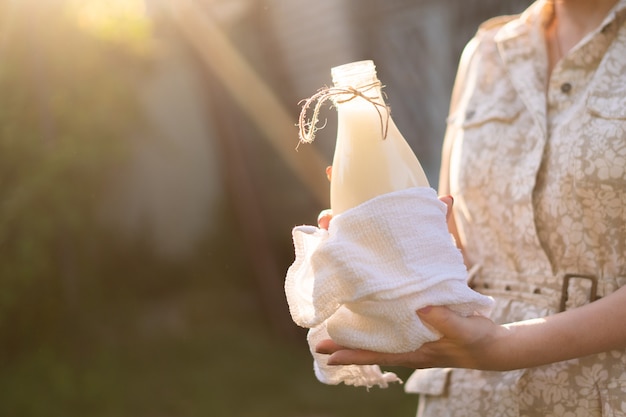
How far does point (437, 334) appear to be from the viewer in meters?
1.55

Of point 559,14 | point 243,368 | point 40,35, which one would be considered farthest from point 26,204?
point 559,14

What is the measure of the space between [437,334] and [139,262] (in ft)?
18.0

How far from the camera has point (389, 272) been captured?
1496mm

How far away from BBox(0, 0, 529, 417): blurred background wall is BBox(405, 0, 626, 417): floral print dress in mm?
3103

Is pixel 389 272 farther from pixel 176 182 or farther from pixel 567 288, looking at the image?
pixel 176 182

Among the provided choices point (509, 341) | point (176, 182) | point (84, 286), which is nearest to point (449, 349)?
point (509, 341)

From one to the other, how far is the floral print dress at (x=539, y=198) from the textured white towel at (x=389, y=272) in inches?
16.2

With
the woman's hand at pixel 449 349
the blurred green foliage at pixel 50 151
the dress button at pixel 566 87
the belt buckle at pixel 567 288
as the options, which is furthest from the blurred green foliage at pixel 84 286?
the woman's hand at pixel 449 349

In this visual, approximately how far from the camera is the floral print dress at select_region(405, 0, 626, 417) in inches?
71.4

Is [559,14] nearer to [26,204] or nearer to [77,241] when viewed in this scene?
[26,204]

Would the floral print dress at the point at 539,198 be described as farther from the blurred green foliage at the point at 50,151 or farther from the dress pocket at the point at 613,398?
the blurred green foliage at the point at 50,151

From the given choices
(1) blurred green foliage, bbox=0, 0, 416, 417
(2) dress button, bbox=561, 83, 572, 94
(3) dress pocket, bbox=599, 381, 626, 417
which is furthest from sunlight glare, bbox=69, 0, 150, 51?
(3) dress pocket, bbox=599, 381, 626, 417

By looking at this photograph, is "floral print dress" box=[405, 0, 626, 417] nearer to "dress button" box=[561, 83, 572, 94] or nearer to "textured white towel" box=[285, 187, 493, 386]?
"dress button" box=[561, 83, 572, 94]

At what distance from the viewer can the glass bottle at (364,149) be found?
1.60m
